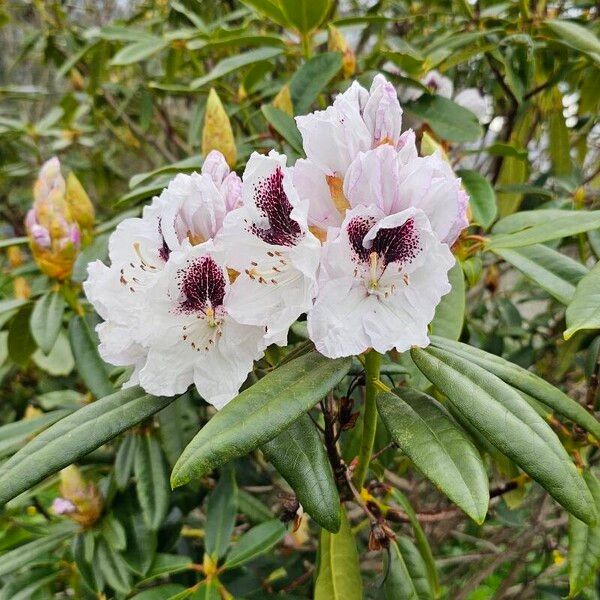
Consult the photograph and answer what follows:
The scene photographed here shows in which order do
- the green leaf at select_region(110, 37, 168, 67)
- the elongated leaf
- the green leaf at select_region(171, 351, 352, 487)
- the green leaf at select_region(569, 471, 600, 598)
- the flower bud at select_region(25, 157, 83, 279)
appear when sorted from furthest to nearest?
the green leaf at select_region(110, 37, 168, 67) → the flower bud at select_region(25, 157, 83, 279) → the green leaf at select_region(569, 471, 600, 598) → the elongated leaf → the green leaf at select_region(171, 351, 352, 487)

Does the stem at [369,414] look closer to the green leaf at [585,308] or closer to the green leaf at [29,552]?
the green leaf at [585,308]

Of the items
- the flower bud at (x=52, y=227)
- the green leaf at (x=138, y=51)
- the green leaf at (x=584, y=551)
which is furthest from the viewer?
the green leaf at (x=138, y=51)

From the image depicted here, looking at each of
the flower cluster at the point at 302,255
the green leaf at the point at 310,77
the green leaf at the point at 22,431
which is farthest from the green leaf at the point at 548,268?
the green leaf at the point at 22,431

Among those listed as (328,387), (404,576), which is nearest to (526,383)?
(328,387)

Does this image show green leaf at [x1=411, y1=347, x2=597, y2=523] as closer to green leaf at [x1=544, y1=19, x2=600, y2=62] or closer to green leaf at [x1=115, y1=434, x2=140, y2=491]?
green leaf at [x1=115, y1=434, x2=140, y2=491]

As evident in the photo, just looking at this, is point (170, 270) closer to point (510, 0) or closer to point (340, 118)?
point (340, 118)

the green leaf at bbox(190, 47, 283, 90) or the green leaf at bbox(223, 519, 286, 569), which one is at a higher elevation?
the green leaf at bbox(190, 47, 283, 90)

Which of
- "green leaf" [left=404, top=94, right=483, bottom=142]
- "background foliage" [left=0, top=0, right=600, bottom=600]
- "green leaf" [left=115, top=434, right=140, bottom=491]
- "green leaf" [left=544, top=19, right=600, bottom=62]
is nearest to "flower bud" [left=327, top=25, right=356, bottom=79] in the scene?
"background foliage" [left=0, top=0, right=600, bottom=600]
